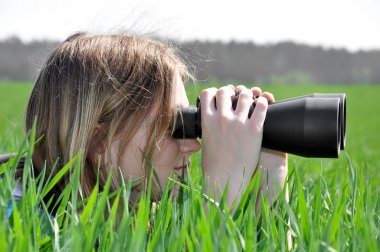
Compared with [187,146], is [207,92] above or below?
above

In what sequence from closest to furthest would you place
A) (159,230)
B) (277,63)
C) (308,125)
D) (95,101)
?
(159,230) < (308,125) < (95,101) < (277,63)

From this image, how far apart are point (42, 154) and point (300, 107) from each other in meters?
0.54

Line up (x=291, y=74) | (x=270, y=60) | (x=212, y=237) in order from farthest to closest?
(x=291, y=74) → (x=270, y=60) → (x=212, y=237)

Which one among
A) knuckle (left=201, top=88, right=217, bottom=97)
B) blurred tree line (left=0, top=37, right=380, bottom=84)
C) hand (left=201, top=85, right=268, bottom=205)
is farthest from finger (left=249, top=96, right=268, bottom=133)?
blurred tree line (left=0, top=37, right=380, bottom=84)

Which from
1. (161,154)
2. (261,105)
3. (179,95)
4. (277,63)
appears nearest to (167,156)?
(161,154)

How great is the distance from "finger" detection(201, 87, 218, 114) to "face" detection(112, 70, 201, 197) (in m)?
0.11

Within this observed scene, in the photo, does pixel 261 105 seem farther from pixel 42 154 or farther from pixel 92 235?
pixel 92 235

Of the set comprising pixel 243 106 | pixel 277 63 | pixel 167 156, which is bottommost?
pixel 277 63

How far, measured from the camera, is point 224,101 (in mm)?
1193

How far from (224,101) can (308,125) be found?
0.55 ft

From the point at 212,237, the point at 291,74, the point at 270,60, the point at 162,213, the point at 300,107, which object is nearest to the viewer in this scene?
the point at 212,237

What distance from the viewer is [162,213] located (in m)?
0.84

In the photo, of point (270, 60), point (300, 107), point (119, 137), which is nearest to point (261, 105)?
point (300, 107)

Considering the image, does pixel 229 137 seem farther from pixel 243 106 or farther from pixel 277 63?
pixel 277 63
